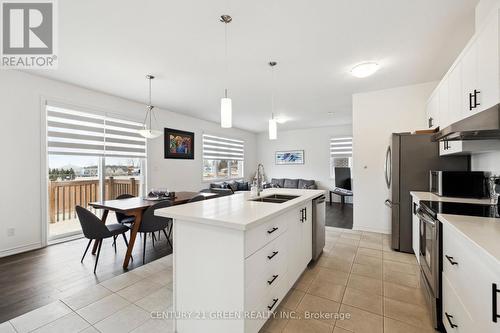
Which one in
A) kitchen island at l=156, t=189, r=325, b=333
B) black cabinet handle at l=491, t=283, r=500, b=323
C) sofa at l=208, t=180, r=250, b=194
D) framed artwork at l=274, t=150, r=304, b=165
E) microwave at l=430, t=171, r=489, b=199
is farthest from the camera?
framed artwork at l=274, t=150, r=304, b=165

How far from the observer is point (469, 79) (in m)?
1.83

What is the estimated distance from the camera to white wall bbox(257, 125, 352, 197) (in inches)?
293

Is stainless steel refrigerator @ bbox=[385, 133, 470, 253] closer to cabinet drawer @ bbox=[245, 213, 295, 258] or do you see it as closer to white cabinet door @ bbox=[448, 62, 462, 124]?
white cabinet door @ bbox=[448, 62, 462, 124]

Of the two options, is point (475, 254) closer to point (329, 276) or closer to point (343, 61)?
point (329, 276)

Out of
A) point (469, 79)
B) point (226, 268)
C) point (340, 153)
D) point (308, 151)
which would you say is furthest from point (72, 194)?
point (340, 153)

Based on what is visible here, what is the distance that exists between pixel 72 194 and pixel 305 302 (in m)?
4.22

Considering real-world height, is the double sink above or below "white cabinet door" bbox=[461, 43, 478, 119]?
below

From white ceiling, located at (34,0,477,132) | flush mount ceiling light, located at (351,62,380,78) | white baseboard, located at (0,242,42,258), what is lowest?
white baseboard, located at (0,242,42,258)

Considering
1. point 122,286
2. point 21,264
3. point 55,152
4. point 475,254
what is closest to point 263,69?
point 475,254

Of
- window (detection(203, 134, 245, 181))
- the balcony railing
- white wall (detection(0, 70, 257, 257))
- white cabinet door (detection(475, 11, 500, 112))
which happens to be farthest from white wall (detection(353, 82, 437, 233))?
white wall (detection(0, 70, 257, 257))

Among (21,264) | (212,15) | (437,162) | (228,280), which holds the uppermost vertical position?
(212,15)

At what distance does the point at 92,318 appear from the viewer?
175cm

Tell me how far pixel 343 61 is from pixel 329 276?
2.67 metres

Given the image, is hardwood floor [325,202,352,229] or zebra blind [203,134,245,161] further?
zebra blind [203,134,245,161]
